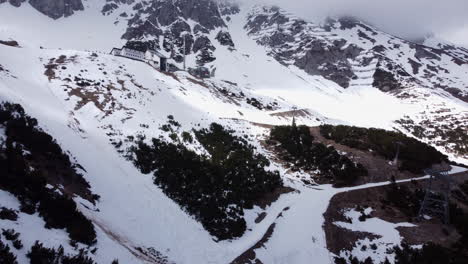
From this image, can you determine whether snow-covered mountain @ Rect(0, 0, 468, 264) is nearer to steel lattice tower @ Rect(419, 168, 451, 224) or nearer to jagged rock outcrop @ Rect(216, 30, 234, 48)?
jagged rock outcrop @ Rect(216, 30, 234, 48)

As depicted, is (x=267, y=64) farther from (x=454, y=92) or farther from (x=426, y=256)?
(x=426, y=256)

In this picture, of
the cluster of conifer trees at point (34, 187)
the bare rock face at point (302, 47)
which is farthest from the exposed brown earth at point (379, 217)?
the bare rock face at point (302, 47)

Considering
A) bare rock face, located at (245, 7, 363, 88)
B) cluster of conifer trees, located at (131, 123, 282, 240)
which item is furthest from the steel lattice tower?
bare rock face, located at (245, 7, 363, 88)

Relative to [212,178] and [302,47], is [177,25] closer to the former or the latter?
[302,47]

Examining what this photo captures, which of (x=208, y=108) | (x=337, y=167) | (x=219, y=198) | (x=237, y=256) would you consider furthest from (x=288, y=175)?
(x=208, y=108)

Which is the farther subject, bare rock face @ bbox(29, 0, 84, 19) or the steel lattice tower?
bare rock face @ bbox(29, 0, 84, 19)

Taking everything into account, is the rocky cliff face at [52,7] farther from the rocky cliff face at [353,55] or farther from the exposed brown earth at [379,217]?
the exposed brown earth at [379,217]

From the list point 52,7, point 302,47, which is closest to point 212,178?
point 302,47

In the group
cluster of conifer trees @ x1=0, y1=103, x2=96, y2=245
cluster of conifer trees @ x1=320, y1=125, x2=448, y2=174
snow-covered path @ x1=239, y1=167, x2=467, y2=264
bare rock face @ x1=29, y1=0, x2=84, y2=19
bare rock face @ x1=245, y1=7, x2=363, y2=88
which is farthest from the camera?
bare rock face @ x1=245, y1=7, x2=363, y2=88
